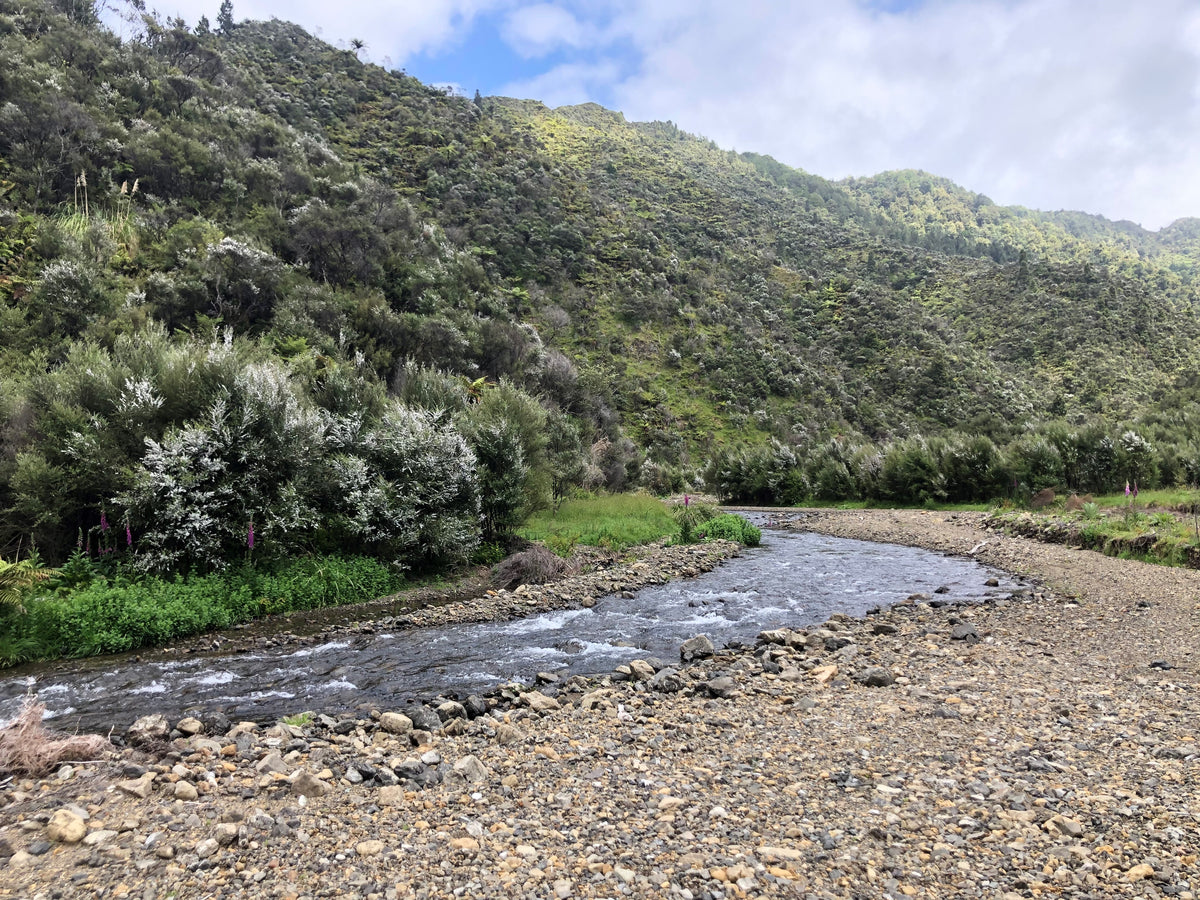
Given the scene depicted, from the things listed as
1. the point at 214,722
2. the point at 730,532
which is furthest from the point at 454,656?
the point at 730,532

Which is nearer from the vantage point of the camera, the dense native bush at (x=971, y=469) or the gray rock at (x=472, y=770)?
the gray rock at (x=472, y=770)

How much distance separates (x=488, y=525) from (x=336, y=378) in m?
7.63

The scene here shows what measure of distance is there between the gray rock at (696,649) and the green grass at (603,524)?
380 inches

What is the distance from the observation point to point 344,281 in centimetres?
4103

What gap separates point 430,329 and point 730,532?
2342 centimetres

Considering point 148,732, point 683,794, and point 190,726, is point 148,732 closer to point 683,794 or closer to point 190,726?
point 190,726

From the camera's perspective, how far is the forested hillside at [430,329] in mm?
14117

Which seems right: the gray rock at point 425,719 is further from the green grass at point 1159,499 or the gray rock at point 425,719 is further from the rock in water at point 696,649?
the green grass at point 1159,499

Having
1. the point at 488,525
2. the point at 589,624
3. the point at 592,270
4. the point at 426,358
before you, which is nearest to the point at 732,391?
the point at 592,270

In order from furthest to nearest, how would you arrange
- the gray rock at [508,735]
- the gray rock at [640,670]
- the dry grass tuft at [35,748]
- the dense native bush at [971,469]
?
the dense native bush at [971,469]
the gray rock at [640,670]
the gray rock at [508,735]
the dry grass tuft at [35,748]

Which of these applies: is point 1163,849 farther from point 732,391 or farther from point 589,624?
point 732,391

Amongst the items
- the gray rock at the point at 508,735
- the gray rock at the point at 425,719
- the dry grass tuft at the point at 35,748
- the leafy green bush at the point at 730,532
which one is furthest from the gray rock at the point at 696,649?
the leafy green bush at the point at 730,532

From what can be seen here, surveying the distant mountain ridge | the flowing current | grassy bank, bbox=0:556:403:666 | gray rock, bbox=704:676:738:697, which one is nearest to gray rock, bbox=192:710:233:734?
the flowing current

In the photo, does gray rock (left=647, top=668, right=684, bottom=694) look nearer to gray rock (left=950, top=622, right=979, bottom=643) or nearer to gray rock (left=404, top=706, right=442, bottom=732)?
gray rock (left=404, top=706, right=442, bottom=732)
